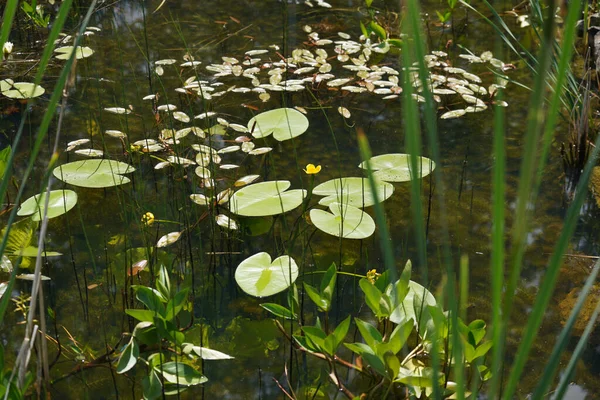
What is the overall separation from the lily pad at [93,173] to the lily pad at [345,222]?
543 millimetres

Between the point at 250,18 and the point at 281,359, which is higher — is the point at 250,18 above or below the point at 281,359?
above

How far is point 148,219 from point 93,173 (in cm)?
29

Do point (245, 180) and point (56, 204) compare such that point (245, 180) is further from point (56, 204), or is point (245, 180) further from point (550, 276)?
point (550, 276)

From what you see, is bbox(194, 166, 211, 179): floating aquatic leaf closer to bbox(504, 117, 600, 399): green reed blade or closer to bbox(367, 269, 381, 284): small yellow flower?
bbox(367, 269, 381, 284): small yellow flower

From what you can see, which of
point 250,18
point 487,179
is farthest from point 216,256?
→ point 250,18

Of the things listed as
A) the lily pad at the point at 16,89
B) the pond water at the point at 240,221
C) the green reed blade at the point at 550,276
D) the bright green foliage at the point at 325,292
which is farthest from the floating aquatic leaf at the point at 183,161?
the green reed blade at the point at 550,276

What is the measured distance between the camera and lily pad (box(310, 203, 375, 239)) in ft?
5.58

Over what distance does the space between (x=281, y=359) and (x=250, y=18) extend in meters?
1.96

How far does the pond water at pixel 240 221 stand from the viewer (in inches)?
58.0

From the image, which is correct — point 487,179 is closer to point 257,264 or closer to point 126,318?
point 257,264

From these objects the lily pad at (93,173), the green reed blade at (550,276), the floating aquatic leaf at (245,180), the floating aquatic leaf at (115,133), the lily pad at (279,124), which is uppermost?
the green reed blade at (550,276)

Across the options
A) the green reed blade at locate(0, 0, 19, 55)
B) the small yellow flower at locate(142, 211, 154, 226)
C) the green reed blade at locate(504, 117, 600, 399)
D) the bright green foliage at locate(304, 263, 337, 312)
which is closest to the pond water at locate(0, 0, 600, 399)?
the small yellow flower at locate(142, 211, 154, 226)

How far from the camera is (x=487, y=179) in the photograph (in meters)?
2.02

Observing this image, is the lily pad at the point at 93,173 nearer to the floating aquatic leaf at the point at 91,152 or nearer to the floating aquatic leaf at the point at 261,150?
the floating aquatic leaf at the point at 91,152
